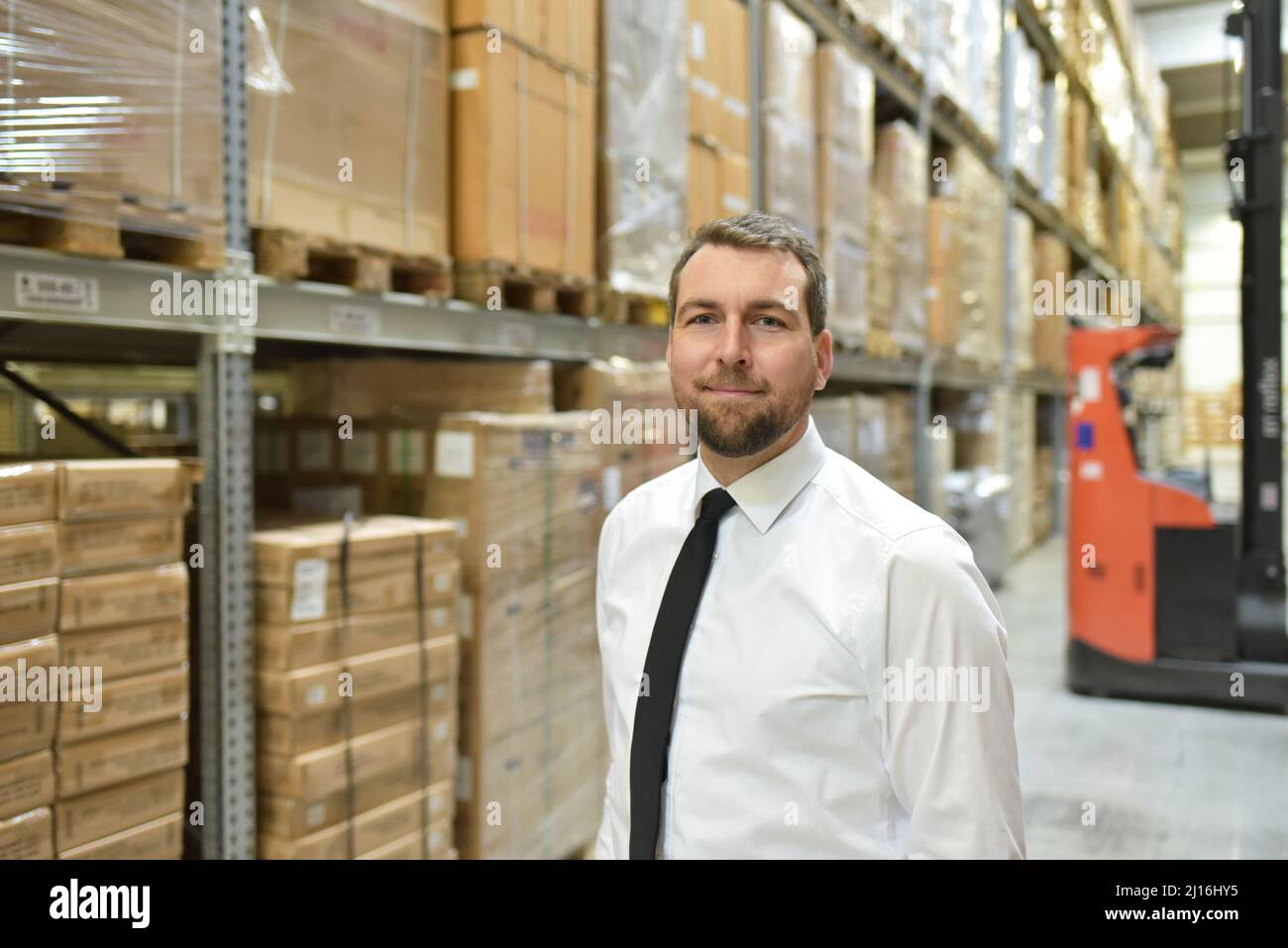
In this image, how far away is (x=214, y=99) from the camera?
2455 mm

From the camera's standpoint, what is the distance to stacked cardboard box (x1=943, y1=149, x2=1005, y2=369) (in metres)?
8.10

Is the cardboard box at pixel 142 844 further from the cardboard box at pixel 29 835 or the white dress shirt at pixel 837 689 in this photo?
the white dress shirt at pixel 837 689

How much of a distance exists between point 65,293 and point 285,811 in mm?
1372

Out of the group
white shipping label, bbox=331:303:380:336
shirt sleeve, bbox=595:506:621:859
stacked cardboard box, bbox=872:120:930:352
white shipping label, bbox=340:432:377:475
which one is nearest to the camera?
shirt sleeve, bbox=595:506:621:859

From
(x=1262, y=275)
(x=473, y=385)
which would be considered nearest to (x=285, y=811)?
(x=473, y=385)

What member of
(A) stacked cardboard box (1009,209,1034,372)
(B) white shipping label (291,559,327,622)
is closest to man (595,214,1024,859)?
(B) white shipping label (291,559,327,622)

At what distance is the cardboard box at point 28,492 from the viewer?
2062mm

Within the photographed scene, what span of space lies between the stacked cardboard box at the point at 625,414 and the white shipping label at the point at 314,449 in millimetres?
935

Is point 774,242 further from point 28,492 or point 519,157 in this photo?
point 519,157

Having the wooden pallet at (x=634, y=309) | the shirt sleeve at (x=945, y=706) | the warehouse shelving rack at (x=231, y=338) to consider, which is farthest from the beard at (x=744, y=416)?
the wooden pallet at (x=634, y=309)

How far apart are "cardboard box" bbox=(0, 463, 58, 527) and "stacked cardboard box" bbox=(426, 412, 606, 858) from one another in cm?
122

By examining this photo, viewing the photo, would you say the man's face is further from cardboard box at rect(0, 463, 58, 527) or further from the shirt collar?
cardboard box at rect(0, 463, 58, 527)

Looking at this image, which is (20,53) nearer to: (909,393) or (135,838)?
(135,838)

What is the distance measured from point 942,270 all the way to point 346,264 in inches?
227
